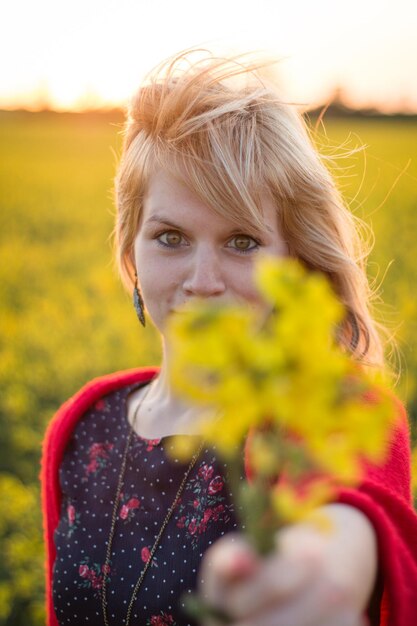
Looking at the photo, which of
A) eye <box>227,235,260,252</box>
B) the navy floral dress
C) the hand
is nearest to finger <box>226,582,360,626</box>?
the hand

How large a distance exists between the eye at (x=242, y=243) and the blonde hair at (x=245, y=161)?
1.7 inches

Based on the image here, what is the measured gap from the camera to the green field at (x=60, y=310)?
363cm

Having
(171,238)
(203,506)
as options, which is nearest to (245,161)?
(171,238)

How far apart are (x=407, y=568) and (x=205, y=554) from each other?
2.23 feet

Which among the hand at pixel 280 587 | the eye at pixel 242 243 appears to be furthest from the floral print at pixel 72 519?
the hand at pixel 280 587

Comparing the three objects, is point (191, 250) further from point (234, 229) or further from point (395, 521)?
point (395, 521)

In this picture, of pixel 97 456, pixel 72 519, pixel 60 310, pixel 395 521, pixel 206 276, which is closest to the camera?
pixel 395 521

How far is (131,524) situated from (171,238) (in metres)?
0.83

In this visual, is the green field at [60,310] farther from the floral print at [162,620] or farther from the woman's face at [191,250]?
the floral print at [162,620]

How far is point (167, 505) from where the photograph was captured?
1.97 m

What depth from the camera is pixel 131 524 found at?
2023 millimetres

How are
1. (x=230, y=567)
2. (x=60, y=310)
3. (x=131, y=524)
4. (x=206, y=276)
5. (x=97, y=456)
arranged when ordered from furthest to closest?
(x=60, y=310) < (x=97, y=456) < (x=131, y=524) < (x=206, y=276) < (x=230, y=567)

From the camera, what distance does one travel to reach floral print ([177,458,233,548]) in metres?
1.83

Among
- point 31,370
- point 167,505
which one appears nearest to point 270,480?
point 167,505
